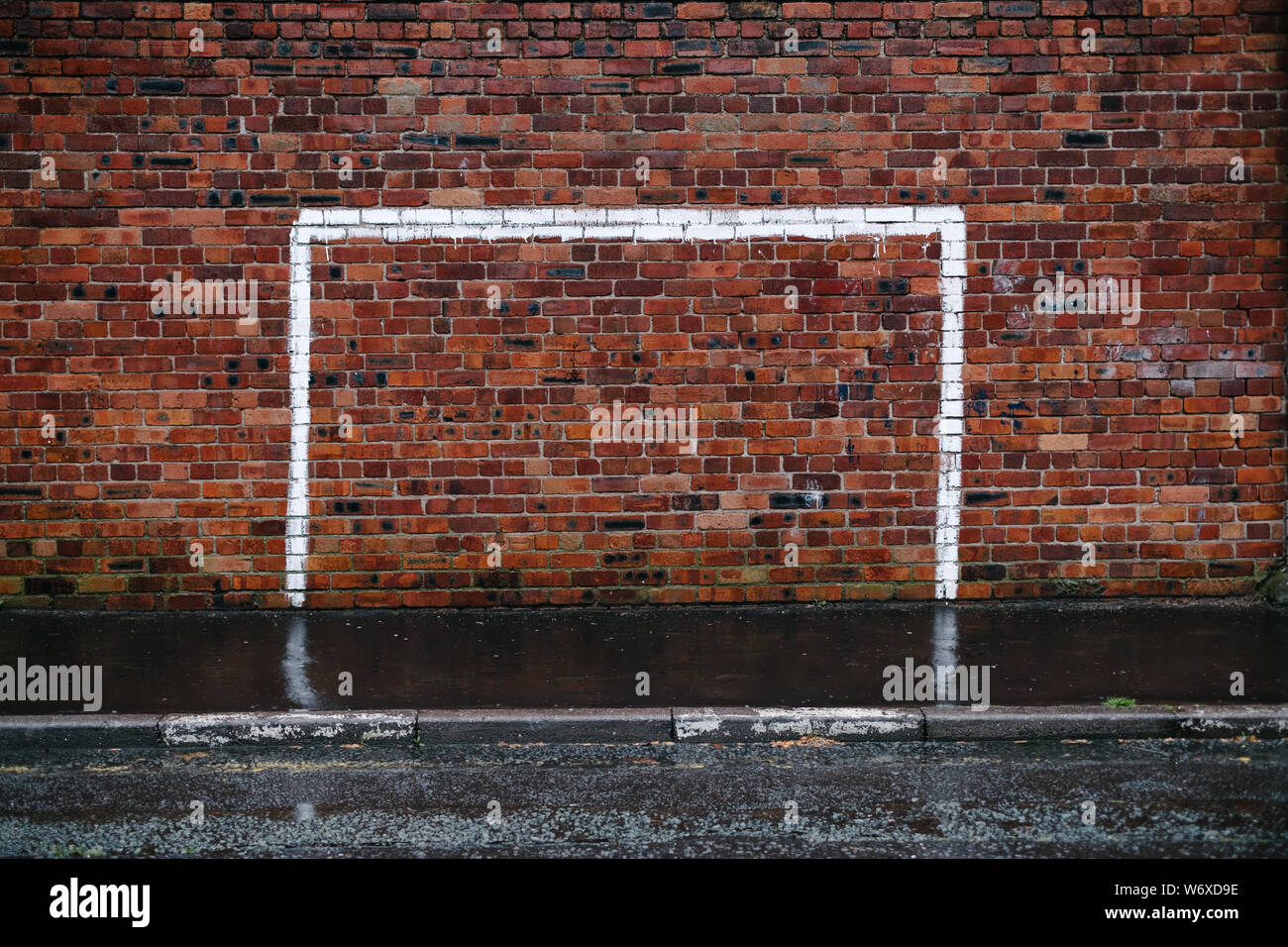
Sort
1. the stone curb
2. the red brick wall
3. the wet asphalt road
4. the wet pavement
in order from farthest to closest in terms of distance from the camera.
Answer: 1. the red brick wall
2. the wet pavement
3. the stone curb
4. the wet asphalt road

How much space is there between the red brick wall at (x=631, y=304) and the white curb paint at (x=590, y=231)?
0.23 feet

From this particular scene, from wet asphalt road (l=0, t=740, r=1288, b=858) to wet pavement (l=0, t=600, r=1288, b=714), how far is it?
0.44 m

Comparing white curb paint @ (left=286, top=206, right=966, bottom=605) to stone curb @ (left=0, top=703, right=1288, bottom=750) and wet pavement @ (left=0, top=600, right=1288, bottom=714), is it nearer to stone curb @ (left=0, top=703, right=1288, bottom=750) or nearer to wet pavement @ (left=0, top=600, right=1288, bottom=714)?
wet pavement @ (left=0, top=600, right=1288, bottom=714)

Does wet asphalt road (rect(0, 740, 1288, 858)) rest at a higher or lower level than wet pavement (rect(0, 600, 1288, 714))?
lower

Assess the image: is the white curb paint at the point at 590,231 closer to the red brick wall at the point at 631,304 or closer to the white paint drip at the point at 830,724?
the red brick wall at the point at 631,304

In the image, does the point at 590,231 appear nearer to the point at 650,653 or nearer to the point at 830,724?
the point at 650,653

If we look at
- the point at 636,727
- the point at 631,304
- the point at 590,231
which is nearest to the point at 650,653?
the point at 636,727

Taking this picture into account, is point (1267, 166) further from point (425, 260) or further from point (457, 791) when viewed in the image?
point (457, 791)

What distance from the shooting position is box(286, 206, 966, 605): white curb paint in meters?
7.88

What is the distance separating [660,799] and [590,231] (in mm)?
4144

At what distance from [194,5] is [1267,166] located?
22.6 feet

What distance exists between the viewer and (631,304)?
7.94 meters

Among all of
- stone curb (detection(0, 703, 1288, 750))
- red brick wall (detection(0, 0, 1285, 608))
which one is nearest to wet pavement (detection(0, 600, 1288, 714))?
stone curb (detection(0, 703, 1288, 750))
